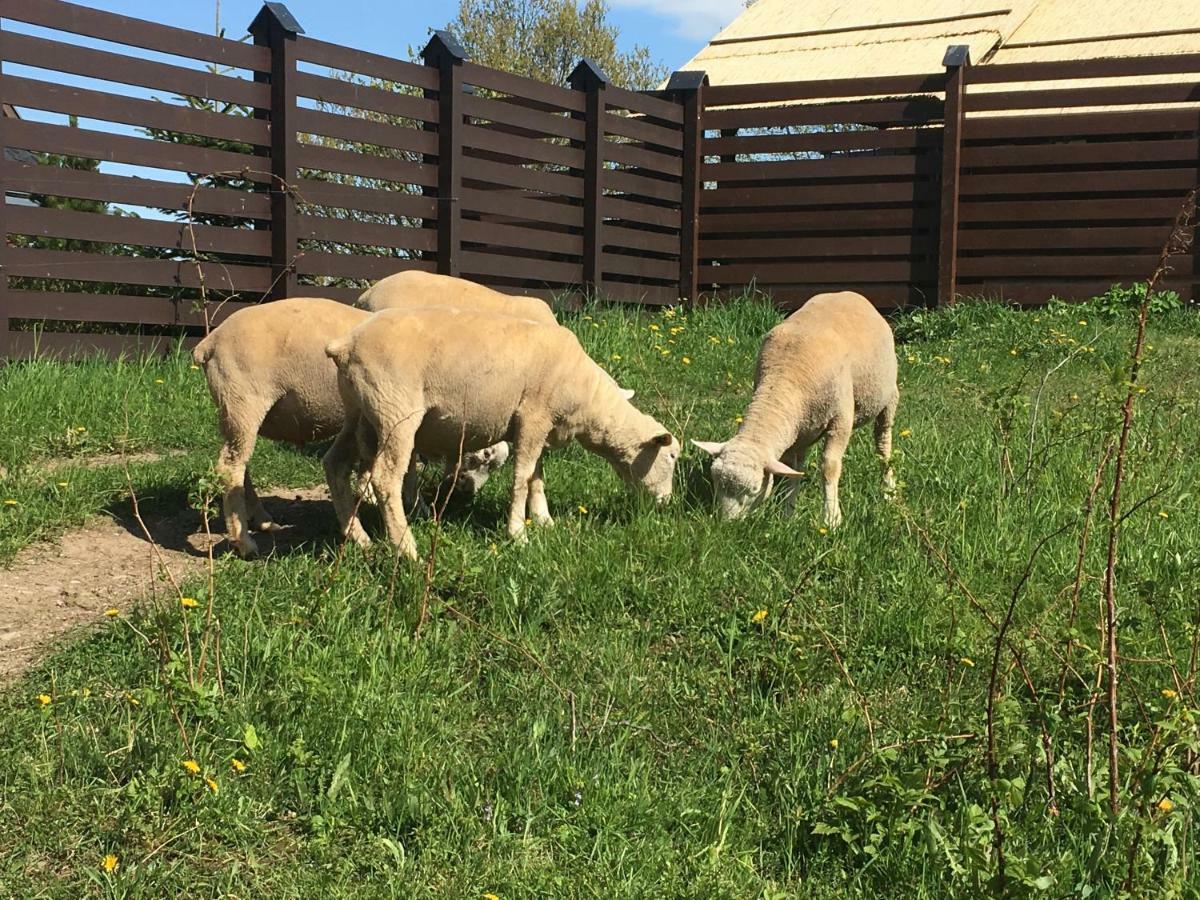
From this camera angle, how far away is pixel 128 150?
29.3ft

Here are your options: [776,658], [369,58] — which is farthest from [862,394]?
[369,58]

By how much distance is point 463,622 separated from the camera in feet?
15.2

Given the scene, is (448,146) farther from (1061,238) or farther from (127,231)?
(1061,238)

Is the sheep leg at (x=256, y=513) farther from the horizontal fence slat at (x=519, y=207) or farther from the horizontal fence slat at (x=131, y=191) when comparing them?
the horizontal fence slat at (x=519, y=207)

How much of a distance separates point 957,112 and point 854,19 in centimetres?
475

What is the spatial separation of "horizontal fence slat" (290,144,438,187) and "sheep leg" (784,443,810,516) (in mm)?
5009

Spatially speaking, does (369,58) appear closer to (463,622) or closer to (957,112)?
(957,112)

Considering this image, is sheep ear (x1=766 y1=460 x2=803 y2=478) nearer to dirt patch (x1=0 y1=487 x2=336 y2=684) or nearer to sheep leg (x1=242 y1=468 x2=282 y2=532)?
dirt patch (x1=0 y1=487 x2=336 y2=684)

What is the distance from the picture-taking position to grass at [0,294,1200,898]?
3.20 meters

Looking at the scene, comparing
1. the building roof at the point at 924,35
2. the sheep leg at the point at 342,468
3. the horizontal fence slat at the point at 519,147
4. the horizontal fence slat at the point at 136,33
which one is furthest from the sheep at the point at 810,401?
the building roof at the point at 924,35

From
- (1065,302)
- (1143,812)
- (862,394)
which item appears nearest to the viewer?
(1143,812)

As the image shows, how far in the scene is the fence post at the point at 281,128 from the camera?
982cm

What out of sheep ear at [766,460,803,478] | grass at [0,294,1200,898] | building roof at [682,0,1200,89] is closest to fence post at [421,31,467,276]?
grass at [0,294,1200,898]

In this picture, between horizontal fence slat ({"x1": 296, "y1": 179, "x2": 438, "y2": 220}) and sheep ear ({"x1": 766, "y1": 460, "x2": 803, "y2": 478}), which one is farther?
horizontal fence slat ({"x1": 296, "y1": 179, "x2": 438, "y2": 220})
